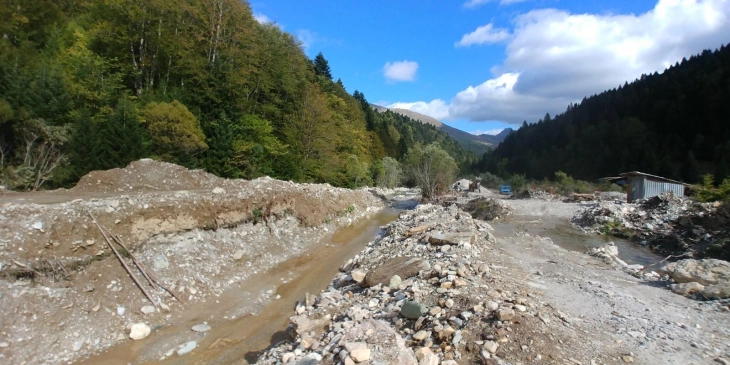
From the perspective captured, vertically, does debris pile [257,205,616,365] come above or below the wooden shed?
below

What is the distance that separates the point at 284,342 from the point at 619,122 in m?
90.2

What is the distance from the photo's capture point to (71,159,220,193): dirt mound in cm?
1441

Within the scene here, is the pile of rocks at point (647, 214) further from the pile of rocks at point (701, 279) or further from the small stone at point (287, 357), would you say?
the small stone at point (287, 357)

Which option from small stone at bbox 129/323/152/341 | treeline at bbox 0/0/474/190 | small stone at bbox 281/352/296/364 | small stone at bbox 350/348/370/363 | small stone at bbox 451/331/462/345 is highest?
treeline at bbox 0/0/474/190

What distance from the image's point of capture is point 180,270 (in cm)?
1036

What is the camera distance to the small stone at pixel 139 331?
25.6 ft

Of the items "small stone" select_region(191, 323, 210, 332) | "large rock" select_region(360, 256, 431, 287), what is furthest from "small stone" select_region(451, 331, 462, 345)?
"small stone" select_region(191, 323, 210, 332)

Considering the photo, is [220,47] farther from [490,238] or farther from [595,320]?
[595,320]

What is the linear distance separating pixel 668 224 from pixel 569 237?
5.49 m

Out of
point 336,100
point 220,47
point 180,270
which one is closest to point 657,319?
point 180,270

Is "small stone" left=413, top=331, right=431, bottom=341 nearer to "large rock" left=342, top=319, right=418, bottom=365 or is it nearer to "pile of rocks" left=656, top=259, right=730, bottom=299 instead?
"large rock" left=342, top=319, right=418, bottom=365

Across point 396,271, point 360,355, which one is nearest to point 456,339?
point 360,355

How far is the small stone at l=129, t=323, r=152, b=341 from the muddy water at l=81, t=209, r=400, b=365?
135mm

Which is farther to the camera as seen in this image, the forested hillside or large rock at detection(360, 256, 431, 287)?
the forested hillside
